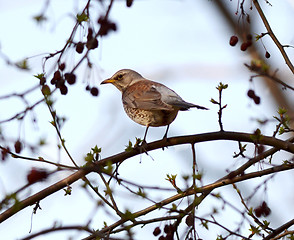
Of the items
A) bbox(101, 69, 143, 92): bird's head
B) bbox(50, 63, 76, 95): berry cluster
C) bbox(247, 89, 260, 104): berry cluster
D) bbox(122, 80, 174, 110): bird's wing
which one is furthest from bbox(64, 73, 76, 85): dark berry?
bbox(101, 69, 143, 92): bird's head

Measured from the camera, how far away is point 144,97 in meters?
5.77

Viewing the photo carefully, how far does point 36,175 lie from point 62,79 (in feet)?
4.11

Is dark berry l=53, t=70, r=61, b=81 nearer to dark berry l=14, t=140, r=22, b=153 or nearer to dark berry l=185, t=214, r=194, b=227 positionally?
dark berry l=14, t=140, r=22, b=153

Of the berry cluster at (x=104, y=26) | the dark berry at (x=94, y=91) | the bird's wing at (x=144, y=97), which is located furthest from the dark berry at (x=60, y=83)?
the bird's wing at (x=144, y=97)

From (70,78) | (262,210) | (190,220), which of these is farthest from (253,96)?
(70,78)

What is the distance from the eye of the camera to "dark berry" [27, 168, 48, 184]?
7.95ft

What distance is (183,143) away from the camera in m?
4.10

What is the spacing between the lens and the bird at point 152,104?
5.14 m

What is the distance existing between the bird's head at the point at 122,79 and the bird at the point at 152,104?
332mm

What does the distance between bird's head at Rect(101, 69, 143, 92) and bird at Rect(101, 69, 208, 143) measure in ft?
1.09

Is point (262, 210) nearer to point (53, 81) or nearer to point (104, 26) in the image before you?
point (53, 81)

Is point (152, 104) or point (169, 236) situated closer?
point (169, 236)

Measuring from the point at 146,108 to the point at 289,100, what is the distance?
2.05m

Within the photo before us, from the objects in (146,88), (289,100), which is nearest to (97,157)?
(146,88)
